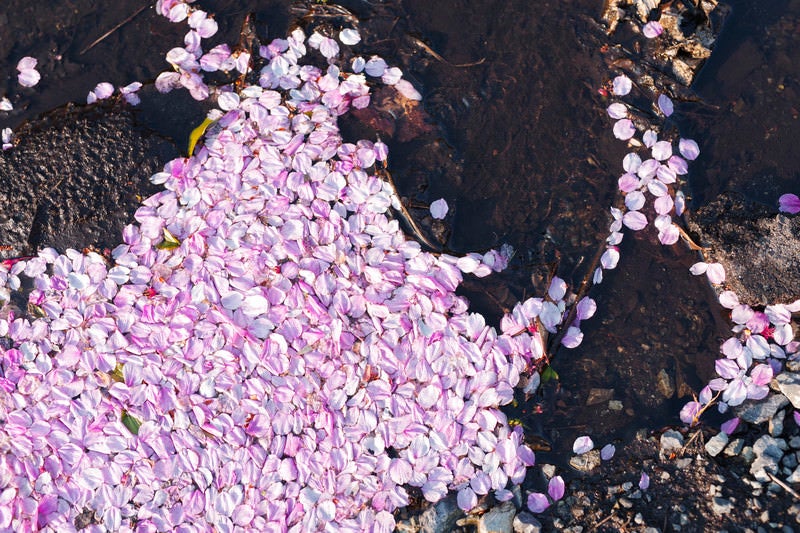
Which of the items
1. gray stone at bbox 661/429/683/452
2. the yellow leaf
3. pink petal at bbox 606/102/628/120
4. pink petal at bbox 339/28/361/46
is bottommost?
gray stone at bbox 661/429/683/452

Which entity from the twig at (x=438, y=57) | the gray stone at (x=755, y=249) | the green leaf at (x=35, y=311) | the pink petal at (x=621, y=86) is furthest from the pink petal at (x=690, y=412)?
the green leaf at (x=35, y=311)

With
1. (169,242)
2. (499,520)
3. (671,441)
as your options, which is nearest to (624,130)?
(671,441)

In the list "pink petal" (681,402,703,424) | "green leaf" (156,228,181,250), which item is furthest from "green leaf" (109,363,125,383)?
"pink petal" (681,402,703,424)

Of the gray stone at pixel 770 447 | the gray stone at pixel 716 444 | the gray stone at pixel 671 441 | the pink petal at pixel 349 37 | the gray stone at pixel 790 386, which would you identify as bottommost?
the gray stone at pixel 671 441

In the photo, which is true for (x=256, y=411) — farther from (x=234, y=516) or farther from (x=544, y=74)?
(x=544, y=74)

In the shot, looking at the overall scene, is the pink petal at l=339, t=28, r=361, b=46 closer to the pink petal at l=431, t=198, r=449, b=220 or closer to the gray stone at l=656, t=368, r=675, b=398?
the pink petal at l=431, t=198, r=449, b=220

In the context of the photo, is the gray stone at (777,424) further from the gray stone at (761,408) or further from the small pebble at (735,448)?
the small pebble at (735,448)

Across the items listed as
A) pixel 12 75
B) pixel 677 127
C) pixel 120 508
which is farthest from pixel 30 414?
pixel 677 127
